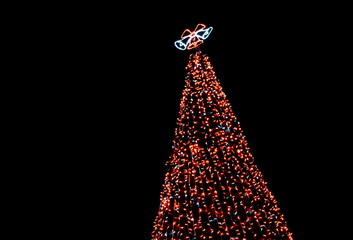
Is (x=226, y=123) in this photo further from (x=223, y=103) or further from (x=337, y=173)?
(x=337, y=173)

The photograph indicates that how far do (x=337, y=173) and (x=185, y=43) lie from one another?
297 centimetres

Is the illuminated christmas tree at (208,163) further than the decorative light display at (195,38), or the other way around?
the decorative light display at (195,38)

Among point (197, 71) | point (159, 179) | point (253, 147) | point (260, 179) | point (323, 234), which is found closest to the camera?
point (260, 179)

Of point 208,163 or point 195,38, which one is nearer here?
point 208,163

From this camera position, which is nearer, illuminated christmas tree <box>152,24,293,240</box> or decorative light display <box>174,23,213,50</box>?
illuminated christmas tree <box>152,24,293,240</box>

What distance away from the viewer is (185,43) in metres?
4.21

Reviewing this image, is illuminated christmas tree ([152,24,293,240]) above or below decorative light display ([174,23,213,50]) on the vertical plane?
below

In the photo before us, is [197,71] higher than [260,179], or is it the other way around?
[197,71]

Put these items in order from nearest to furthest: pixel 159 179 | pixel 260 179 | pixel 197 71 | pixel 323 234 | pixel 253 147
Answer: pixel 260 179
pixel 197 71
pixel 323 234
pixel 253 147
pixel 159 179

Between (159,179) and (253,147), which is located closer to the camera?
(253,147)

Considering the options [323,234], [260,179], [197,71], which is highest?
[197,71]

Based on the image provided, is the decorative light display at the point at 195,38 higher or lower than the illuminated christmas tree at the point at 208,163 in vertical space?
higher

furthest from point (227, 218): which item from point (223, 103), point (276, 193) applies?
point (223, 103)

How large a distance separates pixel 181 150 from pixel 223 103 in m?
0.76
